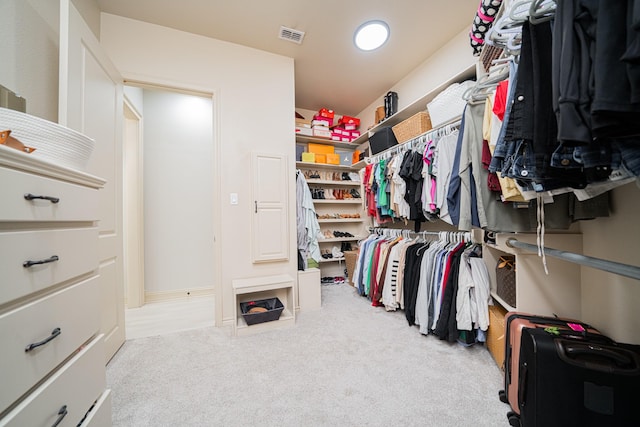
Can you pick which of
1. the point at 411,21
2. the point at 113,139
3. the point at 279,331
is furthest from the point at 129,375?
the point at 411,21

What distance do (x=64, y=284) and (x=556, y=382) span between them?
6.05 feet

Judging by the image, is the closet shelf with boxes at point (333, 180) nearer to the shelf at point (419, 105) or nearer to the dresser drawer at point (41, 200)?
the shelf at point (419, 105)

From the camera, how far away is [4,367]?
520mm

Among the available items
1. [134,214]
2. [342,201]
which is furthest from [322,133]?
[134,214]

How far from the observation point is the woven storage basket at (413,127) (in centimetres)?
233

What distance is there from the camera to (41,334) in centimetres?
64

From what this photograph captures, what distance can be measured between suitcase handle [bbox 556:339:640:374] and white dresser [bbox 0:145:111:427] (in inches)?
67.7

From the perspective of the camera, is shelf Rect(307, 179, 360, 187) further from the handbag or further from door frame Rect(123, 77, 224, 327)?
the handbag

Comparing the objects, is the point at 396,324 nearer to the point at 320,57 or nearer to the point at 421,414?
the point at 421,414

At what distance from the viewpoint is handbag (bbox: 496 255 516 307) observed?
1485mm

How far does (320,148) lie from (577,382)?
3059 mm

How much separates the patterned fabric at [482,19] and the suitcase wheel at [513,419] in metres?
2.24

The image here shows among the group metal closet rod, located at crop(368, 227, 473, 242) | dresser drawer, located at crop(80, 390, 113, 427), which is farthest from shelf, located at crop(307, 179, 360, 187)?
dresser drawer, located at crop(80, 390, 113, 427)

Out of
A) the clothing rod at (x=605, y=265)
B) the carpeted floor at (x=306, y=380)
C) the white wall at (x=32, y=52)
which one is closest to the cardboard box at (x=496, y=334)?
the carpeted floor at (x=306, y=380)
